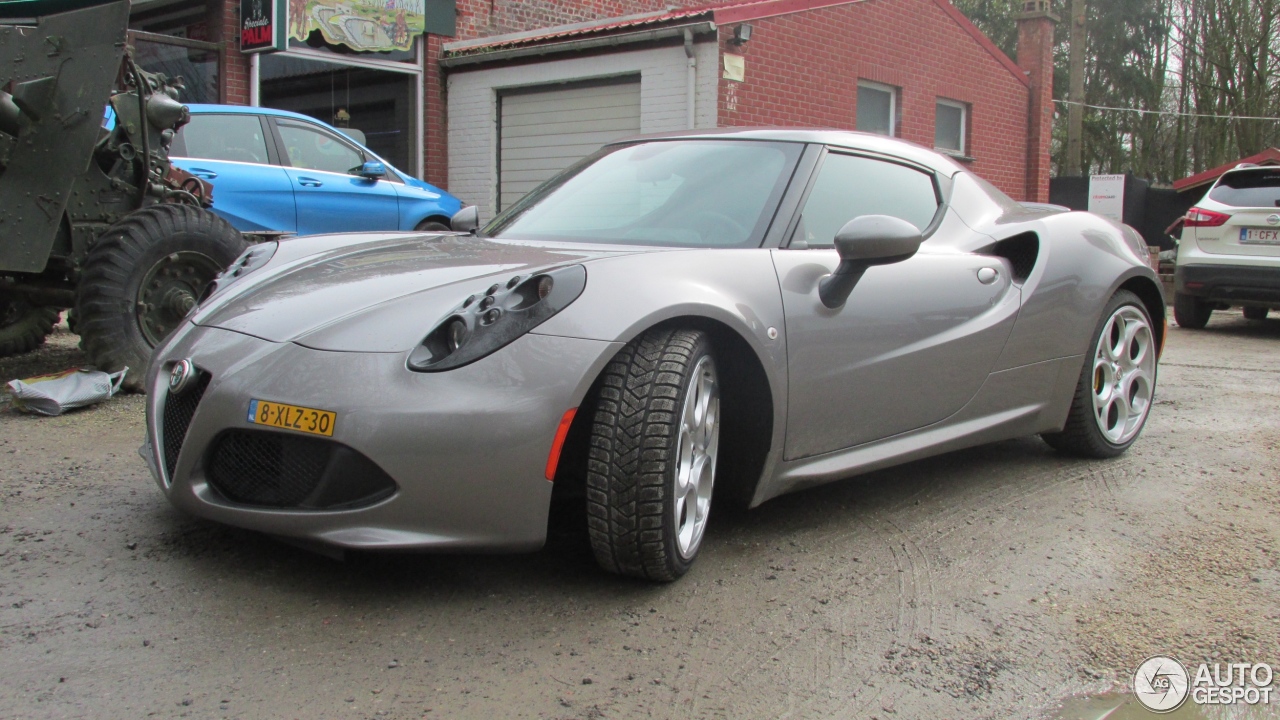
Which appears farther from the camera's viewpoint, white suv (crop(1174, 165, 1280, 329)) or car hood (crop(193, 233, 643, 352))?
white suv (crop(1174, 165, 1280, 329))

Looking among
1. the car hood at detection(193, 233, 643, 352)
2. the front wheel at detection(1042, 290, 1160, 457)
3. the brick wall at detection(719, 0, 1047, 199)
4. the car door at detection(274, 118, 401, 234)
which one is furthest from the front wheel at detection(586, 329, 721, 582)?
the brick wall at detection(719, 0, 1047, 199)

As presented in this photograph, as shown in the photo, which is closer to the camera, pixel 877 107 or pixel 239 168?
pixel 239 168

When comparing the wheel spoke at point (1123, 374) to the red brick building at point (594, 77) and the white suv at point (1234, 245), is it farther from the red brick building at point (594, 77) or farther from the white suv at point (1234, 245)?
the red brick building at point (594, 77)

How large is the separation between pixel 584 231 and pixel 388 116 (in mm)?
10512

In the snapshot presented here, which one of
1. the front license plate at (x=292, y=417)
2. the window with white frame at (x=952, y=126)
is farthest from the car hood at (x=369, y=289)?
the window with white frame at (x=952, y=126)

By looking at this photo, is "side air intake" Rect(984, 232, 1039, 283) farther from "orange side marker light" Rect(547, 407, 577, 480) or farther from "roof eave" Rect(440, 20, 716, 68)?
"roof eave" Rect(440, 20, 716, 68)

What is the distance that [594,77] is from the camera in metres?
12.6

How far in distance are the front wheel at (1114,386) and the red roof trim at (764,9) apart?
761 cm

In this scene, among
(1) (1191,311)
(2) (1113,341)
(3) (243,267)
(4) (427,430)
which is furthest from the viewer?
(1) (1191,311)

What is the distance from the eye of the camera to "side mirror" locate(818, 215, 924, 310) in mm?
3338

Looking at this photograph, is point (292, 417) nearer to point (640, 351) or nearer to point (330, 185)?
point (640, 351)

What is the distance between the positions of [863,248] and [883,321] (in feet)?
1.08

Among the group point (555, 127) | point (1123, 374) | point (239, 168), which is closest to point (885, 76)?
point (555, 127)

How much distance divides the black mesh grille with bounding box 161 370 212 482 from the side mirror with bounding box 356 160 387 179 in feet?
20.8
